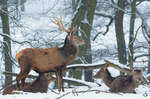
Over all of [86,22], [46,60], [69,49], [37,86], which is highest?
[69,49]

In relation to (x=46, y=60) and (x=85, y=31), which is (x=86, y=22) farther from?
(x=46, y=60)

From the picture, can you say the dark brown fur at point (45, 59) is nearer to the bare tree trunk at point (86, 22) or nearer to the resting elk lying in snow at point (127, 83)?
the resting elk lying in snow at point (127, 83)

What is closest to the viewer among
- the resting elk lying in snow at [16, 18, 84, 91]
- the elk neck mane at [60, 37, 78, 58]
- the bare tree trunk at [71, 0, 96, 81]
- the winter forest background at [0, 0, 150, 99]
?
the resting elk lying in snow at [16, 18, 84, 91]

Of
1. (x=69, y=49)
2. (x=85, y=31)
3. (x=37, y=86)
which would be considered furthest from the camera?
(x=85, y=31)

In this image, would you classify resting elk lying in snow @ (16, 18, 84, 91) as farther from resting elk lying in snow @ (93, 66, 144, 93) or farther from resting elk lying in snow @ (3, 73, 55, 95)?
resting elk lying in snow @ (93, 66, 144, 93)

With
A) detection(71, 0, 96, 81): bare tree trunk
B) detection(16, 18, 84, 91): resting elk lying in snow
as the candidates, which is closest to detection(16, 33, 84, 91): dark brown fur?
detection(16, 18, 84, 91): resting elk lying in snow

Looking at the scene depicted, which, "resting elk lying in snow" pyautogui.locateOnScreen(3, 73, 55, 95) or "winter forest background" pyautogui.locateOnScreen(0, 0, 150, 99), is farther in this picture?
"winter forest background" pyautogui.locateOnScreen(0, 0, 150, 99)

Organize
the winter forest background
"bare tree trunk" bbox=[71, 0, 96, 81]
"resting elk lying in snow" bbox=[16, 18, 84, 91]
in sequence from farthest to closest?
1. "bare tree trunk" bbox=[71, 0, 96, 81]
2. the winter forest background
3. "resting elk lying in snow" bbox=[16, 18, 84, 91]

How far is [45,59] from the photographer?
709 cm

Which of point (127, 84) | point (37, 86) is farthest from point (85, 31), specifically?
point (127, 84)

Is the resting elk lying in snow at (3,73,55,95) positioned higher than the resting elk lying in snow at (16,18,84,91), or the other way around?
the resting elk lying in snow at (16,18,84,91)

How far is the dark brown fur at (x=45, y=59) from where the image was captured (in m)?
7.00

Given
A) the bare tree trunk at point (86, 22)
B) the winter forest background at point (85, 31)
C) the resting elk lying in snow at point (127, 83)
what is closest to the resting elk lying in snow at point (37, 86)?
the resting elk lying in snow at point (127, 83)

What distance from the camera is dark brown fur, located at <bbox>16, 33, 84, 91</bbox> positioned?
7.00m
